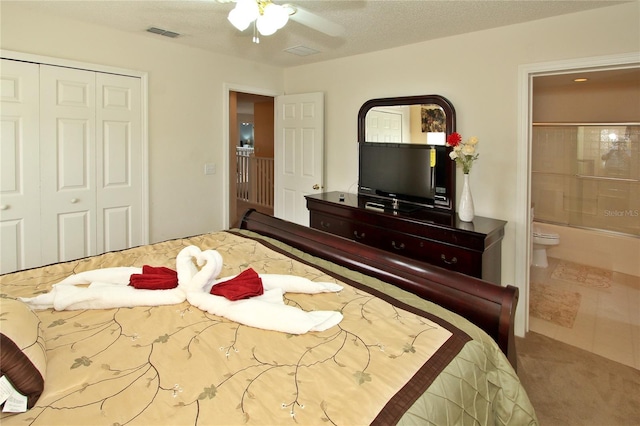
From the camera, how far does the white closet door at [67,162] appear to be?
310 cm

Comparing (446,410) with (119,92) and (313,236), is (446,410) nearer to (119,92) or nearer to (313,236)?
(313,236)

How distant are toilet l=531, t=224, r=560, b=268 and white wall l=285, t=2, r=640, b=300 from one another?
1.93 meters

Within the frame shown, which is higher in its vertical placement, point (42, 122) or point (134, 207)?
point (42, 122)

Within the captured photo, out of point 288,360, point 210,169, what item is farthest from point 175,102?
point 288,360

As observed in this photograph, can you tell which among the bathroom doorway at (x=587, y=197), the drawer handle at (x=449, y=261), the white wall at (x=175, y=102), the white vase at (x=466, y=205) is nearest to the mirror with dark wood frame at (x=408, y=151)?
the white vase at (x=466, y=205)

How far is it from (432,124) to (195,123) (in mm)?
2363

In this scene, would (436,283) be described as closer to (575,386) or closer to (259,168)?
(575,386)

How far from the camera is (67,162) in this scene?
322 centimetres

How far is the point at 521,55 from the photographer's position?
116 inches

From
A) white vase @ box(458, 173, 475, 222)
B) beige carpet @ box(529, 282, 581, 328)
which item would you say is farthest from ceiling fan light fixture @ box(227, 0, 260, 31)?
beige carpet @ box(529, 282, 581, 328)

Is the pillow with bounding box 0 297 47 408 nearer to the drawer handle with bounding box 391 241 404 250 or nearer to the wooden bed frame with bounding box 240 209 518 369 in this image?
the wooden bed frame with bounding box 240 209 518 369

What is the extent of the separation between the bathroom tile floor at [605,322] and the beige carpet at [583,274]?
0.13ft

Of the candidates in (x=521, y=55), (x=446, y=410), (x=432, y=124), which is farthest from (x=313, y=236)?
(x=521, y=55)

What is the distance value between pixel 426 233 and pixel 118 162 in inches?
109
